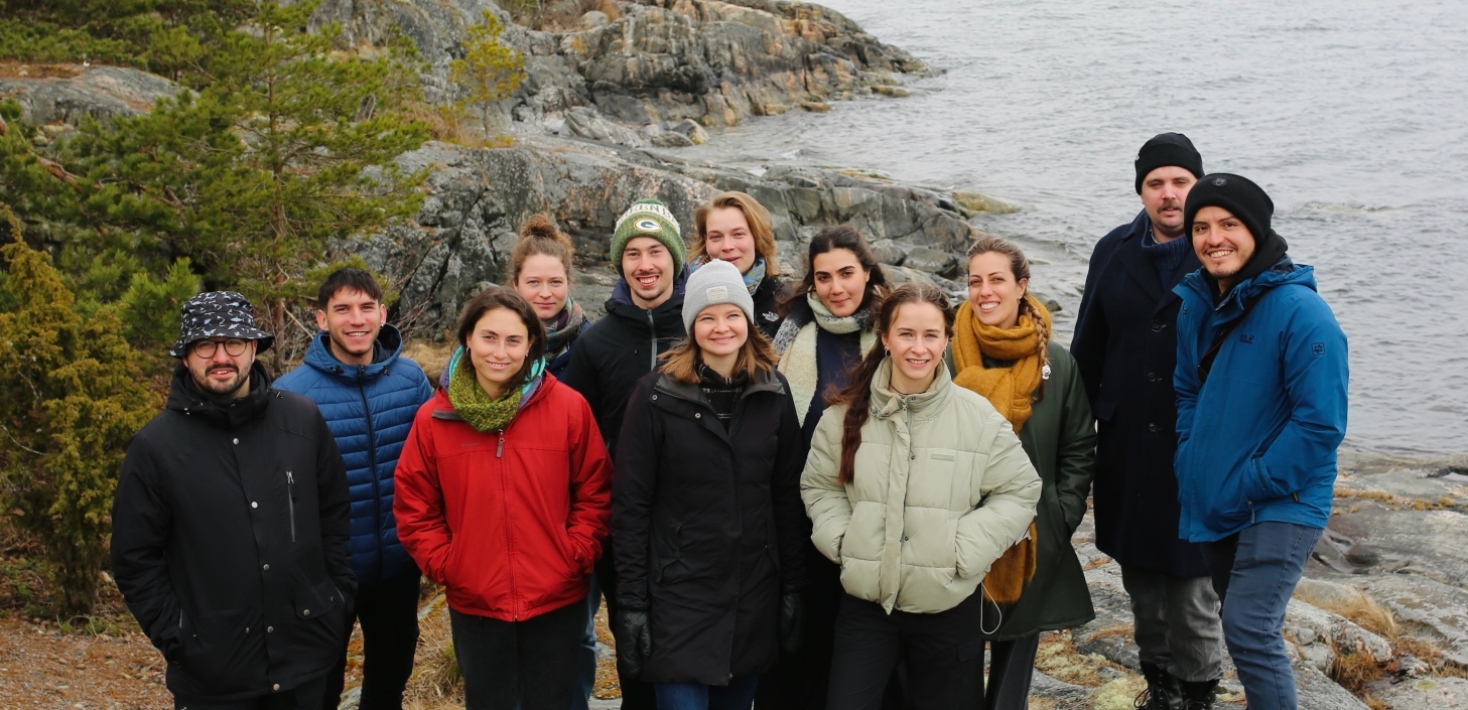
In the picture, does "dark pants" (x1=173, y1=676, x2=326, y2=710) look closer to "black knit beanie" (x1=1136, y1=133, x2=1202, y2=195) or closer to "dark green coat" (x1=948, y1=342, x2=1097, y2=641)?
"dark green coat" (x1=948, y1=342, x2=1097, y2=641)

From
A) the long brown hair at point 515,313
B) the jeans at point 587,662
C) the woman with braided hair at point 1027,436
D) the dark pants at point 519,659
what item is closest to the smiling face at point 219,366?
the long brown hair at point 515,313

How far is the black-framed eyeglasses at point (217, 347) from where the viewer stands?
12.3 feet

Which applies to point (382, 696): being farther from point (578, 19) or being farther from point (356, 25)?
point (578, 19)

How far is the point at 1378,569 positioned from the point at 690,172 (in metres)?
16.2

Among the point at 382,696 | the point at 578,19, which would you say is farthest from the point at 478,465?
the point at 578,19

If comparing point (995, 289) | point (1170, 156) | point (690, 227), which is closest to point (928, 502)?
point (995, 289)

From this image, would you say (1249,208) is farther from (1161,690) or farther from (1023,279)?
(1161,690)

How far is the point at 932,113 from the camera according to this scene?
146ft

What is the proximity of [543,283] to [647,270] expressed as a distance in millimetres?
682

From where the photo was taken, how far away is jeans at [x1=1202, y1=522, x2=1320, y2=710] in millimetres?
3709

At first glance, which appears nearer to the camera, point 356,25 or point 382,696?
point 382,696

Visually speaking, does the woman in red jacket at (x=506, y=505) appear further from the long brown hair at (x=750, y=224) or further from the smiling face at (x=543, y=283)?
the long brown hair at (x=750, y=224)

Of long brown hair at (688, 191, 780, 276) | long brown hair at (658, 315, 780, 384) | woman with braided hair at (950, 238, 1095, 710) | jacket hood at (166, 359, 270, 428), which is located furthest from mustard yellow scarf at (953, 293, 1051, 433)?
jacket hood at (166, 359, 270, 428)

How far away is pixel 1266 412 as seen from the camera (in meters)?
3.80
